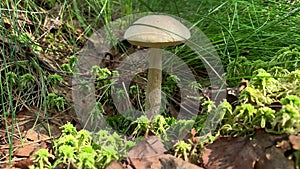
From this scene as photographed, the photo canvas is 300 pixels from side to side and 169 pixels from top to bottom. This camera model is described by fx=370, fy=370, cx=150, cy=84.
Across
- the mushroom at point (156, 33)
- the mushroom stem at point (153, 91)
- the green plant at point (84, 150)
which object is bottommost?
the green plant at point (84, 150)

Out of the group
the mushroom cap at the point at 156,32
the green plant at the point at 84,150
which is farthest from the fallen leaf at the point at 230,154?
the mushroom cap at the point at 156,32

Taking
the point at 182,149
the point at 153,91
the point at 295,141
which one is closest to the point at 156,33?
the point at 153,91

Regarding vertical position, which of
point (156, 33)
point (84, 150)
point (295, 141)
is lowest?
point (84, 150)

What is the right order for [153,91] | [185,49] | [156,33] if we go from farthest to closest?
1. [185,49]
2. [153,91]
3. [156,33]

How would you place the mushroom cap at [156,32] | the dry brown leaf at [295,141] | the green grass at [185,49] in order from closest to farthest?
the dry brown leaf at [295,141] → the mushroom cap at [156,32] → the green grass at [185,49]

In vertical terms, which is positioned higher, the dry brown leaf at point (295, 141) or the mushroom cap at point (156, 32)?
the mushroom cap at point (156, 32)

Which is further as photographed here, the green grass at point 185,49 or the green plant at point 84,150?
the green grass at point 185,49

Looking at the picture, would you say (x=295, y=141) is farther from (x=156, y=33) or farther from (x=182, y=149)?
(x=156, y=33)

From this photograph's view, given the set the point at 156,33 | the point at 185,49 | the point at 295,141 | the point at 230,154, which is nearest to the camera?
the point at 295,141

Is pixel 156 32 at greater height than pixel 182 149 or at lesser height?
Result: greater

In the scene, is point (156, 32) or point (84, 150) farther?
point (156, 32)

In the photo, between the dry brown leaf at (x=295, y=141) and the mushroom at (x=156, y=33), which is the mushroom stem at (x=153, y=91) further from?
the dry brown leaf at (x=295, y=141)
